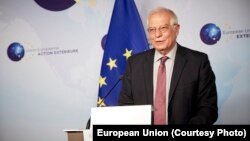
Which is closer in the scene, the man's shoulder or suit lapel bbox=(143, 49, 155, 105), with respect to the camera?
suit lapel bbox=(143, 49, 155, 105)

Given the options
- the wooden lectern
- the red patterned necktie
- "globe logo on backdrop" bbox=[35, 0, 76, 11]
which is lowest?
the wooden lectern

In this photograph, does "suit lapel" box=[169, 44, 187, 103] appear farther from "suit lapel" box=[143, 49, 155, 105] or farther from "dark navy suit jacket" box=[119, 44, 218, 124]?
"suit lapel" box=[143, 49, 155, 105]

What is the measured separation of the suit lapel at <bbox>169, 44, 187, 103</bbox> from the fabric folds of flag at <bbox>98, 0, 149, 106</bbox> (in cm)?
44

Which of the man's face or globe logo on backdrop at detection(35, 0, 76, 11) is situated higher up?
globe logo on backdrop at detection(35, 0, 76, 11)

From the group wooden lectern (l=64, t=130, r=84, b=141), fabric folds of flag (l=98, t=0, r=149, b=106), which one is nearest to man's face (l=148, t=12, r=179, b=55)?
fabric folds of flag (l=98, t=0, r=149, b=106)

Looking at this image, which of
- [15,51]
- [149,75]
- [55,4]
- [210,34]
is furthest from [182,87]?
[15,51]

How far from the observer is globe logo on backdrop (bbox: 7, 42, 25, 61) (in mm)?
4191

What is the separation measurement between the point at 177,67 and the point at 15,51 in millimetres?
2257

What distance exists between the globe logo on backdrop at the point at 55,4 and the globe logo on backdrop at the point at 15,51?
600 millimetres

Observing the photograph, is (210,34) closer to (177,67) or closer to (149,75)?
(177,67)

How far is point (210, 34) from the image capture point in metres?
3.33

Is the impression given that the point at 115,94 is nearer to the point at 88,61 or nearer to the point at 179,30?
the point at 88,61

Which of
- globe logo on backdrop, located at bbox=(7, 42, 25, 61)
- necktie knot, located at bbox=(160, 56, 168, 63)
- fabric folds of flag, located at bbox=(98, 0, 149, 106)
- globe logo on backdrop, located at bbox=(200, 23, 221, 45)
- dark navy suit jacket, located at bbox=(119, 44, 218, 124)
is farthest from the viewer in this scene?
globe logo on backdrop, located at bbox=(7, 42, 25, 61)

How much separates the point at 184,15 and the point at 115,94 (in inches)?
43.4
